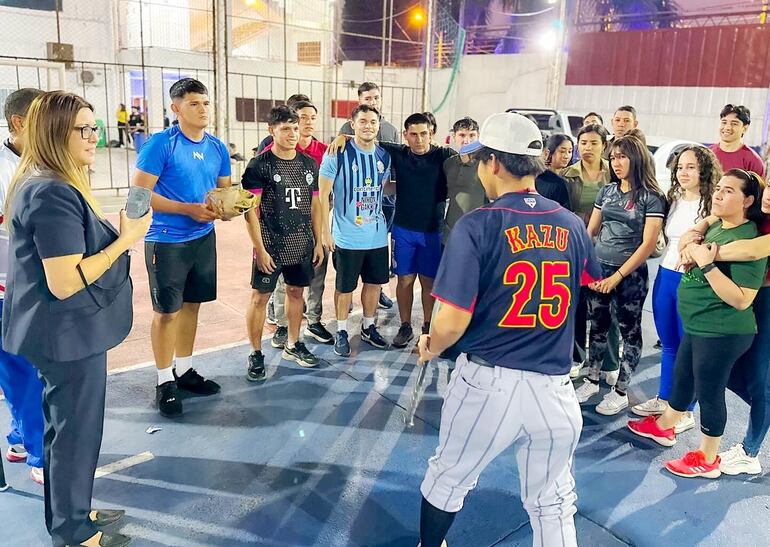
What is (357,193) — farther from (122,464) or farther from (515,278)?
(515,278)

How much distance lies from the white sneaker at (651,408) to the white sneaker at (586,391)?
0.30 meters

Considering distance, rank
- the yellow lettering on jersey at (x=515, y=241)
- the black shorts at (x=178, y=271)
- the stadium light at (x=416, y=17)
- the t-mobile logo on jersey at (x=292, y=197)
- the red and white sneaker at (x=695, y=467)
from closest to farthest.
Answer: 1. the yellow lettering on jersey at (x=515, y=241)
2. the red and white sneaker at (x=695, y=467)
3. the black shorts at (x=178, y=271)
4. the t-mobile logo on jersey at (x=292, y=197)
5. the stadium light at (x=416, y=17)

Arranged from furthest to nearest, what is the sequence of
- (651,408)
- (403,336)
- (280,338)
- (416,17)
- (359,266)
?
(416,17), (403,336), (280,338), (359,266), (651,408)

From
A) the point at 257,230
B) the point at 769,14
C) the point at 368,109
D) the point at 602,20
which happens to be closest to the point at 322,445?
the point at 257,230

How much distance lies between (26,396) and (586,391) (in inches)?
134

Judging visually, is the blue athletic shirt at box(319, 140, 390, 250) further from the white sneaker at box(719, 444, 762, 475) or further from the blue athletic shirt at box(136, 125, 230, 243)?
the white sneaker at box(719, 444, 762, 475)

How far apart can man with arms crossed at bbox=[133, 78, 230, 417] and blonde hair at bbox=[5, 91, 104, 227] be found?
116cm

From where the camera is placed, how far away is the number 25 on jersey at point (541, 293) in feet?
6.85

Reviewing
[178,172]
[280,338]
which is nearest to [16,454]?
[178,172]

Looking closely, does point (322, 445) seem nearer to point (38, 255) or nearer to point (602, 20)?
point (38, 255)

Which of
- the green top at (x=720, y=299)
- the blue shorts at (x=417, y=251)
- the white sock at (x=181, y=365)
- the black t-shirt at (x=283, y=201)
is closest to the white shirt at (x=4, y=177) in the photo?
the white sock at (x=181, y=365)

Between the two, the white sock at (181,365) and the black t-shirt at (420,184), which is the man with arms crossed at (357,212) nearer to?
the black t-shirt at (420,184)

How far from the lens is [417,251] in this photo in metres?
4.84

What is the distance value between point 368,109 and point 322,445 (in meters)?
2.43
